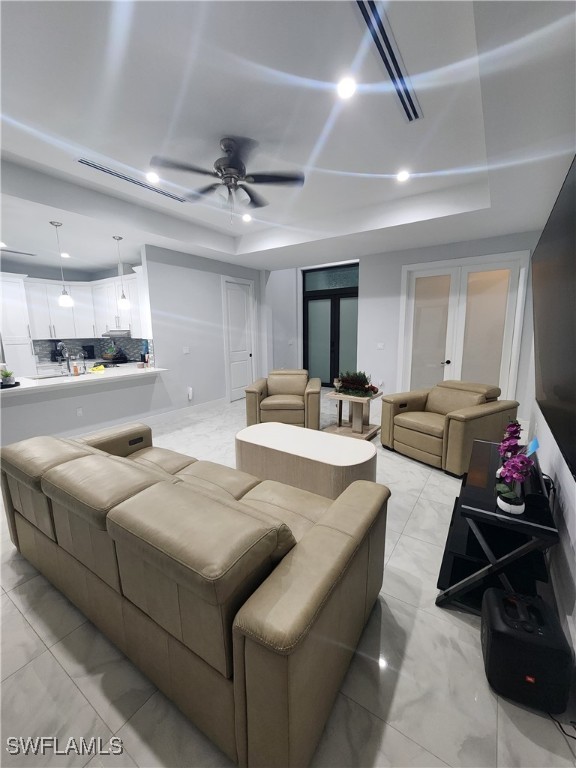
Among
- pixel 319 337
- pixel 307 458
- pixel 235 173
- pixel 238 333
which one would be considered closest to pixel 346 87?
pixel 235 173

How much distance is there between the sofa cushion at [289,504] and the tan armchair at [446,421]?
5.64 feet

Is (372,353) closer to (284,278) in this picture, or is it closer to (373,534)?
(284,278)

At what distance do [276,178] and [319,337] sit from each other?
5.18 m

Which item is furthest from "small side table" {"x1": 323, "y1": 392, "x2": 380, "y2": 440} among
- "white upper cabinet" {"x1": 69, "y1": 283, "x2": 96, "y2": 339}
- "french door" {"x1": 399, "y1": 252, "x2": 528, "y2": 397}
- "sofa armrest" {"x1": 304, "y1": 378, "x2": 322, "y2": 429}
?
"white upper cabinet" {"x1": 69, "y1": 283, "x2": 96, "y2": 339}

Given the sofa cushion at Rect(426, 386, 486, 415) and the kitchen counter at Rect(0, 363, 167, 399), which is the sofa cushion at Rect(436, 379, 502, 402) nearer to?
the sofa cushion at Rect(426, 386, 486, 415)

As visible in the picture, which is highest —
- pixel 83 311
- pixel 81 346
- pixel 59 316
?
pixel 83 311

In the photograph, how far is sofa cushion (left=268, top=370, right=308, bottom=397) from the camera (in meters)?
4.43

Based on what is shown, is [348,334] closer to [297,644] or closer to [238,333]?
[238,333]

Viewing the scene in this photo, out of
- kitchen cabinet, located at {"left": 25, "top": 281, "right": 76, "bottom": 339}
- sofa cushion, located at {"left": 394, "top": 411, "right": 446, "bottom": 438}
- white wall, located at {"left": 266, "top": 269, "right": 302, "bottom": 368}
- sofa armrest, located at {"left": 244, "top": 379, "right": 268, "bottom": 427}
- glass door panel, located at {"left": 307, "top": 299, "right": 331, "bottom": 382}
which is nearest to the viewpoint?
sofa cushion, located at {"left": 394, "top": 411, "right": 446, "bottom": 438}

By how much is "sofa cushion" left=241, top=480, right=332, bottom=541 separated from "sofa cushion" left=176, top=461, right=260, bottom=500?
0.21 ft

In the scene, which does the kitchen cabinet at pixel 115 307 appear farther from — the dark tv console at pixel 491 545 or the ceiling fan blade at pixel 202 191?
the dark tv console at pixel 491 545

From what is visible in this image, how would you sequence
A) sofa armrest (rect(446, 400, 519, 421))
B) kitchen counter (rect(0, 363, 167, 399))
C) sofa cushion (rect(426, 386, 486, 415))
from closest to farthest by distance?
→ 1. sofa armrest (rect(446, 400, 519, 421))
2. sofa cushion (rect(426, 386, 486, 415))
3. kitchen counter (rect(0, 363, 167, 399))

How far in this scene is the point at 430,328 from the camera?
15.2 ft

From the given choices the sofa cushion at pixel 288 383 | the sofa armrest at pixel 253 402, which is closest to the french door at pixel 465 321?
the sofa cushion at pixel 288 383
